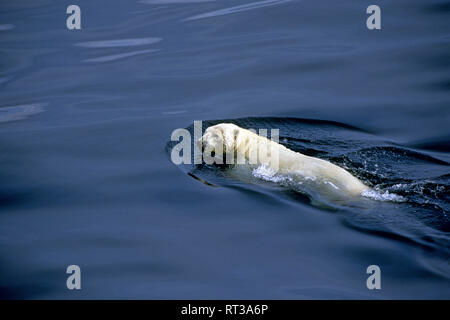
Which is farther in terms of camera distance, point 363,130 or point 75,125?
point 75,125

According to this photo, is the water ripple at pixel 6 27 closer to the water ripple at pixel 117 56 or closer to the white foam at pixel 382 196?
the water ripple at pixel 117 56

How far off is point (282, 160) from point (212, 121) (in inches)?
117

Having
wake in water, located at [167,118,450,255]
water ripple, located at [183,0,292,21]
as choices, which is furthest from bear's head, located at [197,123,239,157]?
water ripple, located at [183,0,292,21]

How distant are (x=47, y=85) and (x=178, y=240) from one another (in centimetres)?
835

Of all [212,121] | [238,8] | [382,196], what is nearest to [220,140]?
[212,121]

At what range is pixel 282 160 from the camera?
30.8 feet

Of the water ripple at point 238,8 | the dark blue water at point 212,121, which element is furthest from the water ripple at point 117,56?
the water ripple at point 238,8

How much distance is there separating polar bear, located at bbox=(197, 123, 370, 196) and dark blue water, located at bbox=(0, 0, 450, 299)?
32 centimetres

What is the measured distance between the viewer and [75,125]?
41.1 ft

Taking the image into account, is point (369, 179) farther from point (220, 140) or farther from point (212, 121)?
point (212, 121)

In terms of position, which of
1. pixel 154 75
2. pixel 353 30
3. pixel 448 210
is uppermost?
pixel 353 30

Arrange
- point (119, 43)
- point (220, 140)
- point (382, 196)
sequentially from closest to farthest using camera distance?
point (382, 196), point (220, 140), point (119, 43)
